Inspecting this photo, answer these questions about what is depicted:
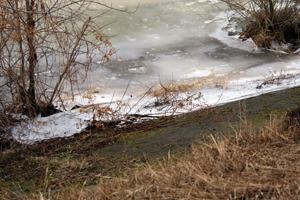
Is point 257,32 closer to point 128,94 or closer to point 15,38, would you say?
point 128,94

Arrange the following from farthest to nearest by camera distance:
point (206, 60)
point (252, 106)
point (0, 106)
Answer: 1. point (206, 60)
2. point (0, 106)
3. point (252, 106)

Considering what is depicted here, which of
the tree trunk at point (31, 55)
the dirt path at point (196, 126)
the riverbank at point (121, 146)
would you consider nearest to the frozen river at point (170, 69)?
the tree trunk at point (31, 55)

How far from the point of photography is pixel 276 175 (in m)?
2.32

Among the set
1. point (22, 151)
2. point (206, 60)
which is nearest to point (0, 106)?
point (22, 151)

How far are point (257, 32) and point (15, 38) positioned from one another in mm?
8530

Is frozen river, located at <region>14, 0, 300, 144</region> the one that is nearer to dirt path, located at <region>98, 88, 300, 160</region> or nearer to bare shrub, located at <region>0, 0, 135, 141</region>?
bare shrub, located at <region>0, 0, 135, 141</region>

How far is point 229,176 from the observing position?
8.18 feet

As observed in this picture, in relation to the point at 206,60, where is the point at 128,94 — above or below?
below

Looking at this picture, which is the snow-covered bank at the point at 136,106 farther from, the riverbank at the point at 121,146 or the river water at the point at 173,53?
the river water at the point at 173,53

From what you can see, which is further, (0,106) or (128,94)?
(128,94)

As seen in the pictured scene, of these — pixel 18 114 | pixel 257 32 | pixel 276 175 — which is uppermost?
pixel 257 32

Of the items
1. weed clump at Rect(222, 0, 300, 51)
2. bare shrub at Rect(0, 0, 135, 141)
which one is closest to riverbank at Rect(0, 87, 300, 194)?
bare shrub at Rect(0, 0, 135, 141)

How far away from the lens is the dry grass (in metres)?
2.18

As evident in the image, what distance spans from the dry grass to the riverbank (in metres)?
0.31
